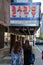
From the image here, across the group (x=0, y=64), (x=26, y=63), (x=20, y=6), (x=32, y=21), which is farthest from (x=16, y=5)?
(x=26, y=63)

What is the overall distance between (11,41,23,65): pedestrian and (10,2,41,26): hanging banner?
10.9 meters

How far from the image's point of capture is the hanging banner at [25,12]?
20120 mm

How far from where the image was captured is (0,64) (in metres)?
16.1

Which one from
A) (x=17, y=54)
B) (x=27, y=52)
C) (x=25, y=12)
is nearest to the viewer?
(x=17, y=54)

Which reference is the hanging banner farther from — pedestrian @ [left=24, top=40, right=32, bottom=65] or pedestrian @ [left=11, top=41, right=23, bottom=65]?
pedestrian @ [left=11, top=41, right=23, bottom=65]

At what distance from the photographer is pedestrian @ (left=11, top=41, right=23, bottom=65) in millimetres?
8664

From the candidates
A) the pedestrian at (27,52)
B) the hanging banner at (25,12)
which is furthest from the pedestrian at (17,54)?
the hanging banner at (25,12)

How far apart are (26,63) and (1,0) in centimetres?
1199

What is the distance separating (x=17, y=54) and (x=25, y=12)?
12.5 meters

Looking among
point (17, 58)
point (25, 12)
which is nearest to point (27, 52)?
point (17, 58)

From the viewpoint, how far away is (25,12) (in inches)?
834

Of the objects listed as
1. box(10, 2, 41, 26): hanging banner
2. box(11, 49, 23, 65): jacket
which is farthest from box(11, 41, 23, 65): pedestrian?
box(10, 2, 41, 26): hanging banner

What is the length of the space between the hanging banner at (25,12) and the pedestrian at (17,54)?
429 inches

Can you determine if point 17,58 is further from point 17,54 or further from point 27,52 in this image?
point 27,52
